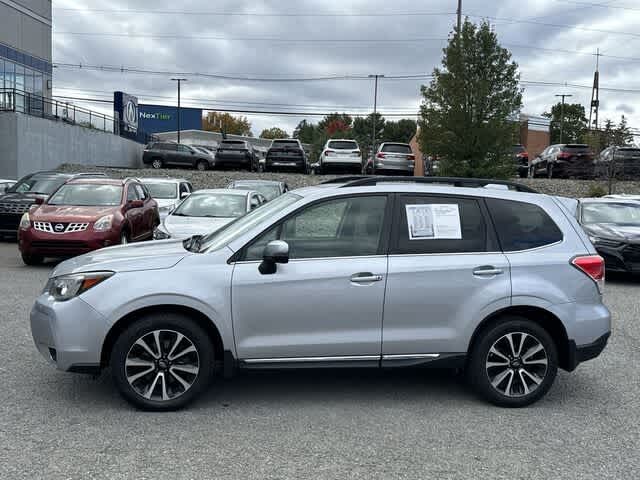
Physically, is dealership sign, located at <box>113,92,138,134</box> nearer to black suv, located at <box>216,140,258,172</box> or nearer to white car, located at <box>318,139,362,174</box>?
black suv, located at <box>216,140,258,172</box>

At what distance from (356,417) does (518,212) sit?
6.84 ft

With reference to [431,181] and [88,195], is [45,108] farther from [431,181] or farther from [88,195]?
[431,181]

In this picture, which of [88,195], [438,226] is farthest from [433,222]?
[88,195]

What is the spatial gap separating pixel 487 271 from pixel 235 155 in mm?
27195

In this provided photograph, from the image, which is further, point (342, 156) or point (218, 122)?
point (218, 122)

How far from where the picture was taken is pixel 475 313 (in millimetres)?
5004

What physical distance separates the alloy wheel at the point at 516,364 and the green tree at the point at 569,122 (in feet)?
333

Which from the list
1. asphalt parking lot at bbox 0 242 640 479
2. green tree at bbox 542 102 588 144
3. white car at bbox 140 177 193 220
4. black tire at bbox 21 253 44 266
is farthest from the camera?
green tree at bbox 542 102 588 144

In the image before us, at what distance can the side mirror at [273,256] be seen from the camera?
4699mm

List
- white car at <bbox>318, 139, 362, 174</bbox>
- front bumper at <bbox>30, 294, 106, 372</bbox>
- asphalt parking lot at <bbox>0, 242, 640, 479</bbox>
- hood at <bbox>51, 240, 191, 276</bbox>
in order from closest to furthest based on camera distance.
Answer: asphalt parking lot at <bbox>0, 242, 640, 479</bbox>
front bumper at <bbox>30, 294, 106, 372</bbox>
hood at <bbox>51, 240, 191, 276</bbox>
white car at <bbox>318, 139, 362, 174</bbox>

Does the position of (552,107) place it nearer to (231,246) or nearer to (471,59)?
(471,59)

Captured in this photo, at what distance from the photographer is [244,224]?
18.1 ft

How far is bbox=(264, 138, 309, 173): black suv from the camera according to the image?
3048cm

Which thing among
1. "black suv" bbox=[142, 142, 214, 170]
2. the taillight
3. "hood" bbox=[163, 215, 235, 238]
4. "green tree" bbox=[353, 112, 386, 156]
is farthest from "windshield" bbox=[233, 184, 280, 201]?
"green tree" bbox=[353, 112, 386, 156]
